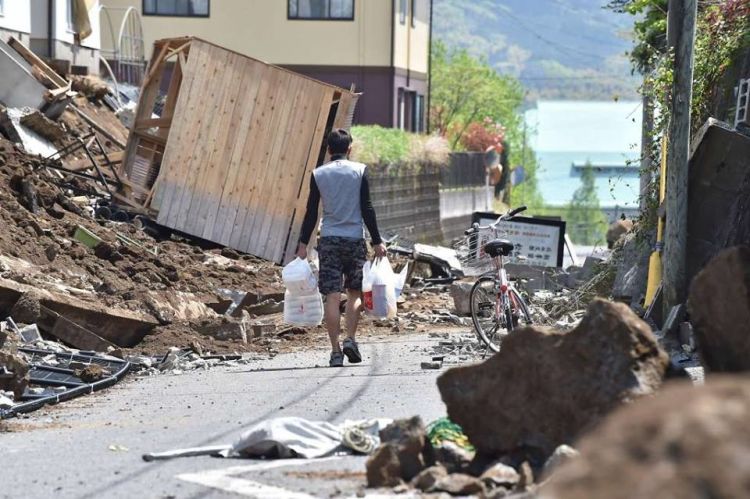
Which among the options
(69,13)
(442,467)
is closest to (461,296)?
(442,467)

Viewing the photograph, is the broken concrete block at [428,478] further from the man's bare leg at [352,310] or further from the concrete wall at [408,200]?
the concrete wall at [408,200]

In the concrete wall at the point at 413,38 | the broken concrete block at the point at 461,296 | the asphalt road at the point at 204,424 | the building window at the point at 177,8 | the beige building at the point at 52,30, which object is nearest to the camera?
the asphalt road at the point at 204,424

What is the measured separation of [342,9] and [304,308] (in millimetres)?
34902

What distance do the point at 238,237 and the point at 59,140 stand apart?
12.3ft

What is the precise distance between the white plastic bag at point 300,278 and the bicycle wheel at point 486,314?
5.12 ft

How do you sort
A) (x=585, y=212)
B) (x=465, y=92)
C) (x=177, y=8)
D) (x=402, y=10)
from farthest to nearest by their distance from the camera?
(x=585, y=212) < (x=465, y=92) < (x=402, y=10) < (x=177, y=8)

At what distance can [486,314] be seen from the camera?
1445 centimetres

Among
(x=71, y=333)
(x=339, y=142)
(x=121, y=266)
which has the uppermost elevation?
(x=339, y=142)

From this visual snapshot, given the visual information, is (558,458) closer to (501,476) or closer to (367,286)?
(501,476)

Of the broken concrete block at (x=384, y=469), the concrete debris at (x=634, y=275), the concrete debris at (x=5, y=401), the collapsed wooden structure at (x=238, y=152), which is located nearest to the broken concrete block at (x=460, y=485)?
the broken concrete block at (x=384, y=469)

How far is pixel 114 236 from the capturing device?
20438 millimetres

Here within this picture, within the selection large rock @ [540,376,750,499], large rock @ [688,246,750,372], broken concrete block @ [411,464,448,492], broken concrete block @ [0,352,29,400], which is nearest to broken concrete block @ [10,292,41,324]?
broken concrete block @ [0,352,29,400]

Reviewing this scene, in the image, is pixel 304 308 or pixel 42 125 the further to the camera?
pixel 42 125

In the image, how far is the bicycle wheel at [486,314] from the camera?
46.5 feet
